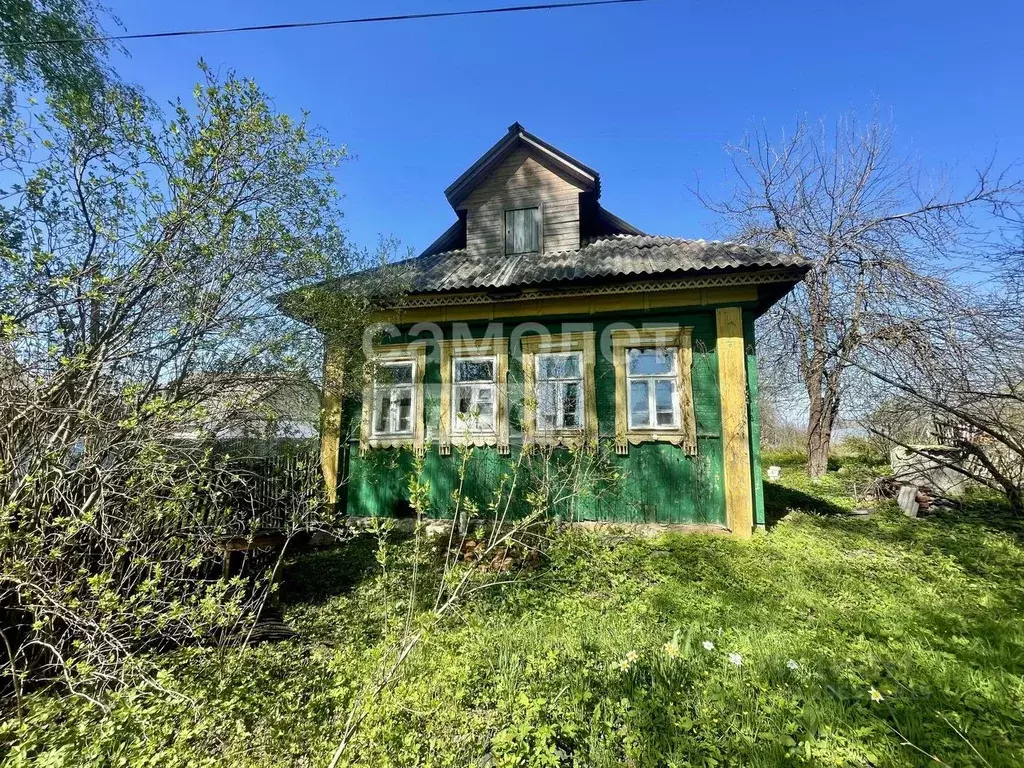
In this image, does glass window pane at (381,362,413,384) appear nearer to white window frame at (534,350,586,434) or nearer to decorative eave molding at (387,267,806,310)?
decorative eave molding at (387,267,806,310)

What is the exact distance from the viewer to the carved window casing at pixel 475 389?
23.9 ft

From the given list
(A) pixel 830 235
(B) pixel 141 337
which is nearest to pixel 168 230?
(B) pixel 141 337

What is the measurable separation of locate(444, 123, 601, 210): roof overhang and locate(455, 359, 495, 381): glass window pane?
383 centimetres

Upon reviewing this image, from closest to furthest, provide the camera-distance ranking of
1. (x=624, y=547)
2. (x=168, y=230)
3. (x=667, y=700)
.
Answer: (x=667, y=700) → (x=168, y=230) → (x=624, y=547)

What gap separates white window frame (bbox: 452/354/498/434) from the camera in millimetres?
7352

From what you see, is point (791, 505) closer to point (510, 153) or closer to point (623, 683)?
point (623, 683)

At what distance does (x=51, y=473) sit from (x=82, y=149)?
2516 millimetres

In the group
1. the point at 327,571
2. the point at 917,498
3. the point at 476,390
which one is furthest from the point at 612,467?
the point at 917,498

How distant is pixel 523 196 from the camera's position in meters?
8.80

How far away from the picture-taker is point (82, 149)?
341 cm

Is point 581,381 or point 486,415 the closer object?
point 581,381

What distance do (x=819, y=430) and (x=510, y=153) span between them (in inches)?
460

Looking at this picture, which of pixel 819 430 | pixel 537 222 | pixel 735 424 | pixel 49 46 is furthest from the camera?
pixel 819 430

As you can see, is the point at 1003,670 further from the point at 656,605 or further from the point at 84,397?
the point at 84,397
